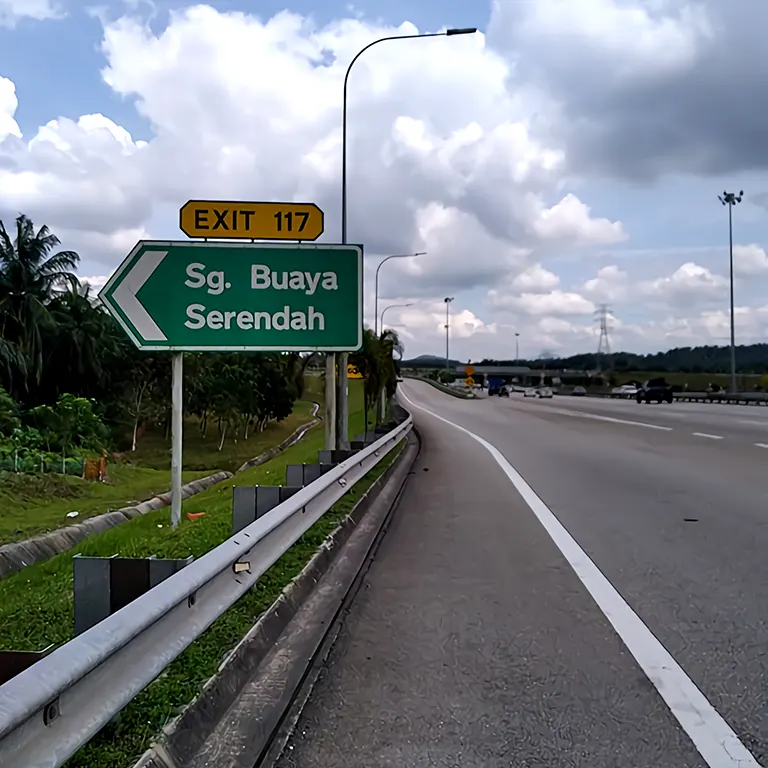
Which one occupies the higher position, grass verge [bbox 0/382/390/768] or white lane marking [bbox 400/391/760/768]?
grass verge [bbox 0/382/390/768]

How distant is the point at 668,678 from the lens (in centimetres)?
531

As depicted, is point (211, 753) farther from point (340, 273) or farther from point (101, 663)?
point (340, 273)

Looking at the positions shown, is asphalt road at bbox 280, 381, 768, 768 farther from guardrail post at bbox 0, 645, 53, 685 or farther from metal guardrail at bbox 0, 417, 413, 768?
guardrail post at bbox 0, 645, 53, 685

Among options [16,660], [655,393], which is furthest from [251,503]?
[655,393]

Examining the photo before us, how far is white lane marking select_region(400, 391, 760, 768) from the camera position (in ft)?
14.0

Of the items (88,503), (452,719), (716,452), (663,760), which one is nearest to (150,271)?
(452,719)

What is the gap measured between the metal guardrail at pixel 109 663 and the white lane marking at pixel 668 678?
252 centimetres

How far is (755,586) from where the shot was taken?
7645 mm

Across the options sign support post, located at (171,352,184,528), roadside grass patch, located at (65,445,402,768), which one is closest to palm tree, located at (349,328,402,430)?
sign support post, located at (171,352,184,528)

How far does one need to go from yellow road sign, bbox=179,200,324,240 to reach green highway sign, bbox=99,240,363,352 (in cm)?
83

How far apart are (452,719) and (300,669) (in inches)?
42.2

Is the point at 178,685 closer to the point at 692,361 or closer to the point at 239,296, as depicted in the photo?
the point at 239,296

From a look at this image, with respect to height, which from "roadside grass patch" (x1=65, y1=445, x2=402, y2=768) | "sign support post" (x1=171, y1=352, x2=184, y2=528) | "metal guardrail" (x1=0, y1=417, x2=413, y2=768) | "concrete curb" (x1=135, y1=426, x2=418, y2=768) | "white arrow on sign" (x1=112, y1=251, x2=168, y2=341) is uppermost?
"white arrow on sign" (x1=112, y1=251, x2=168, y2=341)

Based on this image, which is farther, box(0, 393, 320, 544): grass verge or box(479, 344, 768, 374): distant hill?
box(479, 344, 768, 374): distant hill
